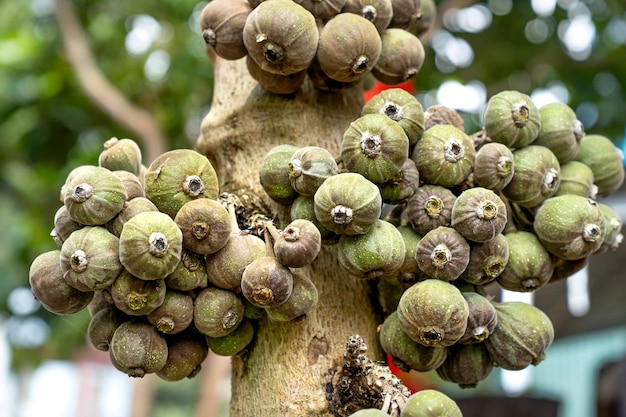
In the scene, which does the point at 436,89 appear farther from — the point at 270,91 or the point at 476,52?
the point at 270,91

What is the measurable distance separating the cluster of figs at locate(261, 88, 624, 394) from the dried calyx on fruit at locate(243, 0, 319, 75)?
17 cm

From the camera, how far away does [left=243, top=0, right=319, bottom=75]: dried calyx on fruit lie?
1.49m

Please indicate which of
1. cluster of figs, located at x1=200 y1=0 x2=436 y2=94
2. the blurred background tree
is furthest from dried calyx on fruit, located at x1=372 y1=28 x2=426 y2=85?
the blurred background tree

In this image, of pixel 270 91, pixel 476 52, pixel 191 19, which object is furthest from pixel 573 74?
pixel 270 91

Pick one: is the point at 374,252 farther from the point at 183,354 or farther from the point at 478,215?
the point at 183,354

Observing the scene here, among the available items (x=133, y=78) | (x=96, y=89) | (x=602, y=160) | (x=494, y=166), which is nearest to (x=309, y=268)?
(x=494, y=166)

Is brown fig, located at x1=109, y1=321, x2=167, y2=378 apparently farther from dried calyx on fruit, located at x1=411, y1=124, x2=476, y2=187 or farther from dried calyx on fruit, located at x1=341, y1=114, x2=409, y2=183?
dried calyx on fruit, located at x1=411, y1=124, x2=476, y2=187

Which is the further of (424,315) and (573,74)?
(573,74)

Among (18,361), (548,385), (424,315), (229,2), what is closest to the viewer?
(424,315)

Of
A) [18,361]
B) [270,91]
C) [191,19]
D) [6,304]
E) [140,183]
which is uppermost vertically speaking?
[270,91]

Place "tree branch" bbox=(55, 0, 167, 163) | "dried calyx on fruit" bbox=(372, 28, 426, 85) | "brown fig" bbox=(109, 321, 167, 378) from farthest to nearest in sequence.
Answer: "tree branch" bbox=(55, 0, 167, 163)
"dried calyx on fruit" bbox=(372, 28, 426, 85)
"brown fig" bbox=(109, 321, 167, 378)

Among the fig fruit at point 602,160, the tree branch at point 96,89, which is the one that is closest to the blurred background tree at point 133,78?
the tree branch at point 96,89

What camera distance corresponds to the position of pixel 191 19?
→ 19.2 ft

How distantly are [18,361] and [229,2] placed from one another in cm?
603
